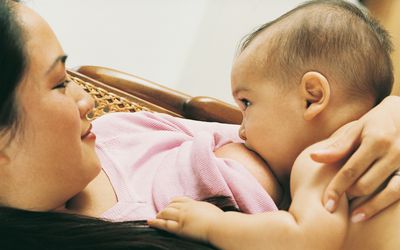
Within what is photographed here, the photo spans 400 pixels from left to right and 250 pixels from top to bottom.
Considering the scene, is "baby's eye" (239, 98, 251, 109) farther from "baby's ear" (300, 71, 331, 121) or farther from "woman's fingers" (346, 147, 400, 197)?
"woman's fingers" (346, 147, 400, 197)

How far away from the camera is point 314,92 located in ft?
2.71

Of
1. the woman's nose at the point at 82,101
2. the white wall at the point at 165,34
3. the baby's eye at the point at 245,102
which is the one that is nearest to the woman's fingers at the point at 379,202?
the baby's eye at the point at 245,102

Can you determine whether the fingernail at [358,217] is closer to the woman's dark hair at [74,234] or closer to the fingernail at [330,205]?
the fingernail at [330,205]

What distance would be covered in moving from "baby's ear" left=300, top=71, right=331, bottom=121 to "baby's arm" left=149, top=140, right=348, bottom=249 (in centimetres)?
13

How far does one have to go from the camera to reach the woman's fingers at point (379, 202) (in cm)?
64

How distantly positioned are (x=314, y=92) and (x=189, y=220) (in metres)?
0.36

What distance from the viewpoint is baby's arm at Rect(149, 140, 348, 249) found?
597 millimetres

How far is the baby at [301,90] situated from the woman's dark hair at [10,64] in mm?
276

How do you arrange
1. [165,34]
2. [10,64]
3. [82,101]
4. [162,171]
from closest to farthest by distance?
1. [10,64]
2. [82,101]
3. [162,171]
4. [165,34]

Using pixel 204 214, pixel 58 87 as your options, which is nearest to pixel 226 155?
pixel 204 214

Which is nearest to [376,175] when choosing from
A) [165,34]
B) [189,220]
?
[189,220]

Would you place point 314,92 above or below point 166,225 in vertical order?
above

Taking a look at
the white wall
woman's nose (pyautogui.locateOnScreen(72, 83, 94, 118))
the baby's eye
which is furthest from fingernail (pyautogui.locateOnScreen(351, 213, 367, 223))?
the white wall

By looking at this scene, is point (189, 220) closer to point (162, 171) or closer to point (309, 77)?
point (162, 171)
